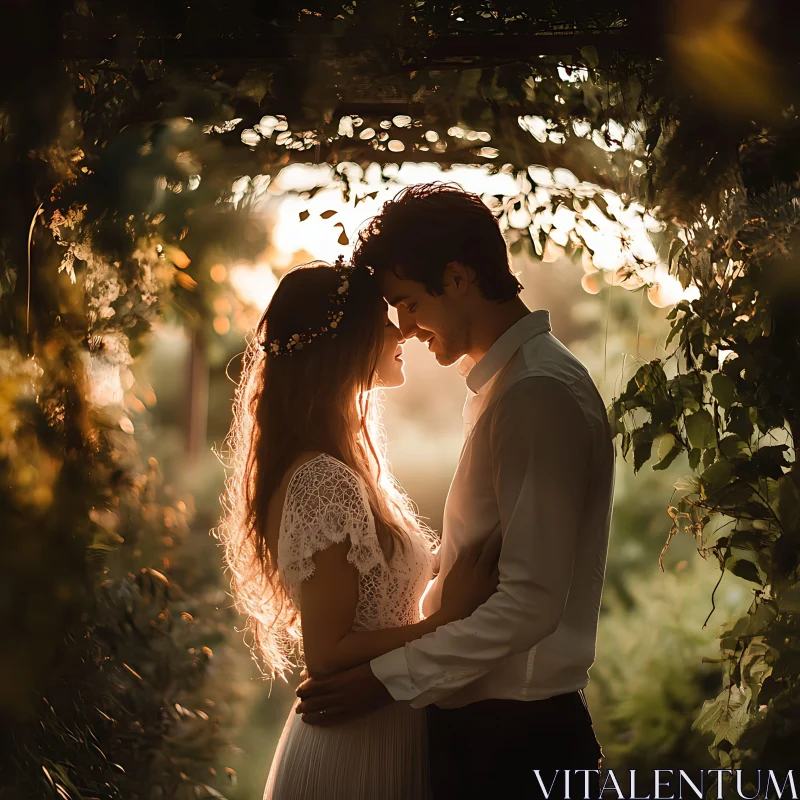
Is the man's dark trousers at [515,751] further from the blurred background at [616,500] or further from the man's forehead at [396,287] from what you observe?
the blurred background at [616,500]

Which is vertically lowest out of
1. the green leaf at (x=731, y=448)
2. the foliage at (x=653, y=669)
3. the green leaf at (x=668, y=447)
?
the foliage at (x=653, y=669)

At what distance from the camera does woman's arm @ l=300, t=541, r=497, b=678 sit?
168 centimetres

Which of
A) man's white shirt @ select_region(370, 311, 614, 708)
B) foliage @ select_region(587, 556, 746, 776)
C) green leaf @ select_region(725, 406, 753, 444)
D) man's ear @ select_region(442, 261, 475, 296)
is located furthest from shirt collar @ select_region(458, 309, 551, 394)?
foliage @ select_region(587, 556, 746, 776)

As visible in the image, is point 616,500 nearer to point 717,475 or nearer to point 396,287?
point 717,475

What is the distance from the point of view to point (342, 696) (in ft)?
5.58

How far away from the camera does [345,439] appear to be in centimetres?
184

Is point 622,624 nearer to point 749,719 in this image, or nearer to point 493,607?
point 749,719

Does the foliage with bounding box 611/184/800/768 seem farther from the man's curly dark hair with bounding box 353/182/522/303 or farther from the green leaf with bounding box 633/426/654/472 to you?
the man's curly dark hair with bounding box 353/182/522/303

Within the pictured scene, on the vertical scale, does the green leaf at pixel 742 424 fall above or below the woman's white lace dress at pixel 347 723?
above

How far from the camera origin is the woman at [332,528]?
5.57 feet

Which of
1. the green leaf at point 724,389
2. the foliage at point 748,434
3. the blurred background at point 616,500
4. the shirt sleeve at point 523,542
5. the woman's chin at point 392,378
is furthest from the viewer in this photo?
the blurred background at point 616,500

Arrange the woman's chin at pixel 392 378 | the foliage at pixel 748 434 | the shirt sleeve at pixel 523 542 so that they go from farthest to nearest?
the woman's chin at pixel 392 378 → the foliage at pixel 748 434 → the shirt sleeve at pixel 523 542

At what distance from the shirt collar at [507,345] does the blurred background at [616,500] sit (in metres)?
1.14

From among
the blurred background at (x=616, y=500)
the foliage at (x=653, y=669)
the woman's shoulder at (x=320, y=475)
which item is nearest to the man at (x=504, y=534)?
the woman's shoulder at (x=320, y=475)
